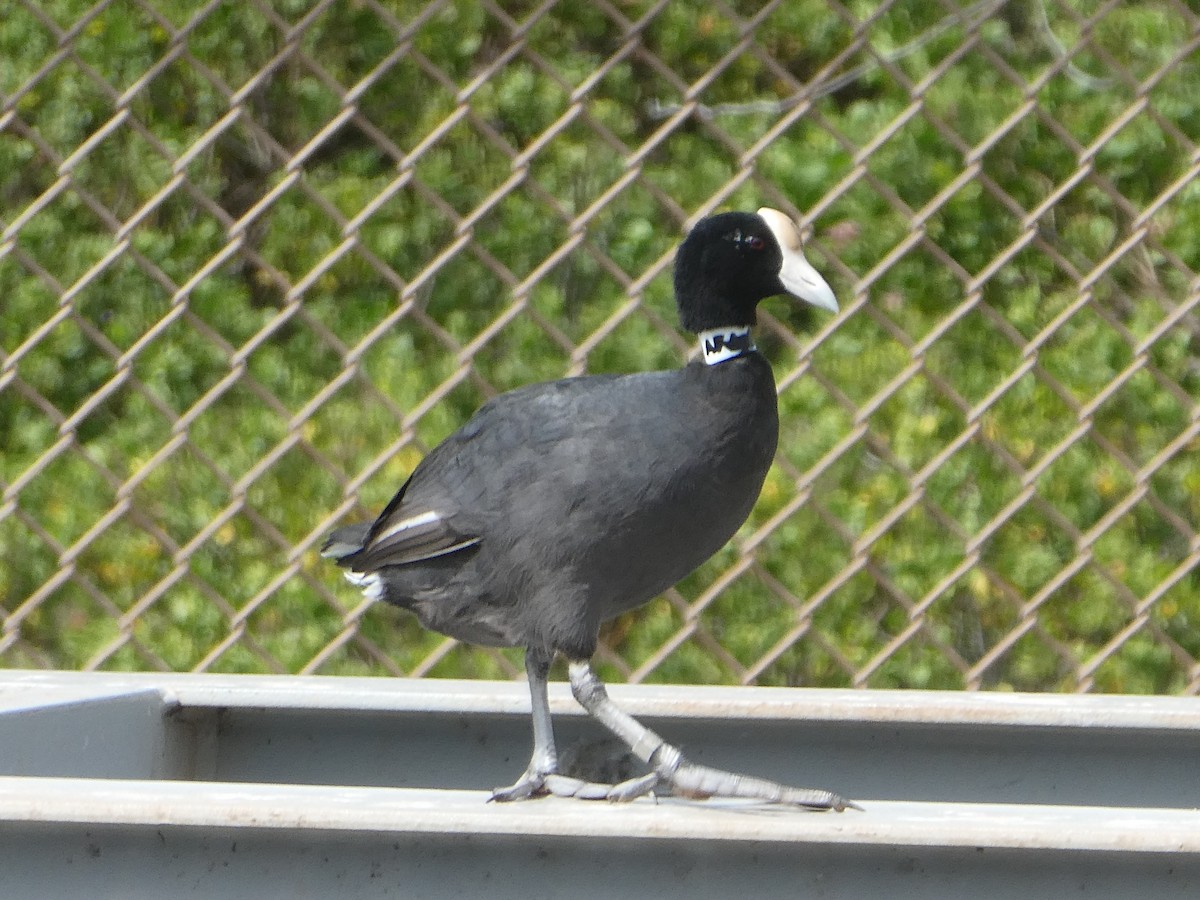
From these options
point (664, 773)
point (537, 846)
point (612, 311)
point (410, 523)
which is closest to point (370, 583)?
point (410, 523)

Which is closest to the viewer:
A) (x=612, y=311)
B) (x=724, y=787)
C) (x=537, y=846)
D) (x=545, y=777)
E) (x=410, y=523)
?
(x=537, y=846)

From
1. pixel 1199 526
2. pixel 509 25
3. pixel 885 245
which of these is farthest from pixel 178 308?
pixel 1199 526

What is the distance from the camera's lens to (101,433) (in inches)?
162

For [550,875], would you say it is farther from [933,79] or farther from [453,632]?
[933,79]

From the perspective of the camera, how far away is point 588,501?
159 centimetres

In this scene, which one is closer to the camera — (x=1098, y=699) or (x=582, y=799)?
(x=582, y=799)

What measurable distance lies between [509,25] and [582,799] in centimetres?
115

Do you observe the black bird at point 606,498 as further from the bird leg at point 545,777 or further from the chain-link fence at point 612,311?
the chain-link fence at point 612,311

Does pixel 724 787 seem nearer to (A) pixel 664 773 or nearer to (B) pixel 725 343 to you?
(A) pixel 664 773

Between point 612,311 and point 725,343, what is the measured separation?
7.35 ft

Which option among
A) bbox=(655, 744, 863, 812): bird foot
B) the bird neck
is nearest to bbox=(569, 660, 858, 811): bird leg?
bbox=(655, 744, 863, 812): bird foot

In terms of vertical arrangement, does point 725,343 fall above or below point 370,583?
above

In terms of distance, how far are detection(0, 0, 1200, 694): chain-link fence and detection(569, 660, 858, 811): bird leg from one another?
5.47ft

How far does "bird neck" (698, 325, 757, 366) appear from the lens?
5.57 ft
